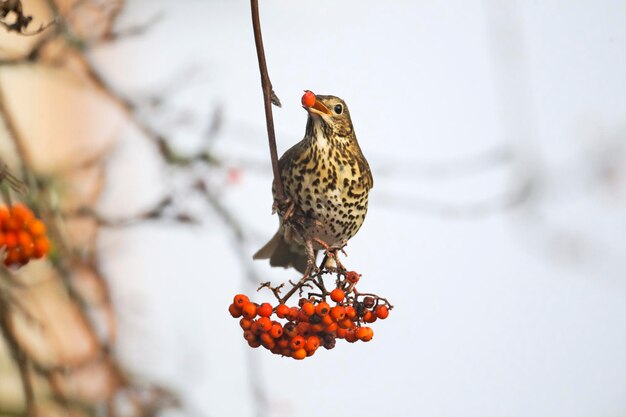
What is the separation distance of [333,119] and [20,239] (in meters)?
0.82

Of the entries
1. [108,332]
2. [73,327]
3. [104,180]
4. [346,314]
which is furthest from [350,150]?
[73,327]

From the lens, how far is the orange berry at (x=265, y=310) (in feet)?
4.61

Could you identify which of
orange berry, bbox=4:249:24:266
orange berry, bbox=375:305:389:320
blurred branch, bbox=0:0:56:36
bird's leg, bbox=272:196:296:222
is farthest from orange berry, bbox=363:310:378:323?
blurred branch, bbox=0:0:56:36

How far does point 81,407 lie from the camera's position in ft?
8.07

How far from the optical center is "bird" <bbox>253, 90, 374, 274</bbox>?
1.84m

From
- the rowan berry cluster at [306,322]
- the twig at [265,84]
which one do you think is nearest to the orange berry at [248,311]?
the rowan berry cluster at [306,322]

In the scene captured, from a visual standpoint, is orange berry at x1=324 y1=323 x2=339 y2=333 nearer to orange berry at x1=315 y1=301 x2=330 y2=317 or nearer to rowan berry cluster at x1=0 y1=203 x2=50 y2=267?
orange berry at x1=315 y1=301 x2=330 y2=317

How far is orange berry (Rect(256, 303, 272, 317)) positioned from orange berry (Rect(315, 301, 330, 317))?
9 cm

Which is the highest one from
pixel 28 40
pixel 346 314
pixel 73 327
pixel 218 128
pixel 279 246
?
pixel 28 40

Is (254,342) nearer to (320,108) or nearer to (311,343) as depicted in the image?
(311,343)

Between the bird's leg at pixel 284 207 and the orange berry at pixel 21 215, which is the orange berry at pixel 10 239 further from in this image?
the bird's leg at pixel 284 207

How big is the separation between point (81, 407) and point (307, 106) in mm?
1386

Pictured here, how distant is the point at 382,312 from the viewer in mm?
1445

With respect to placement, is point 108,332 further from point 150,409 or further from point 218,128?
point 218,128
